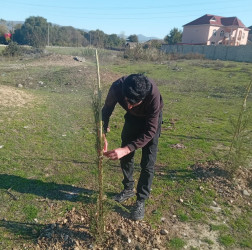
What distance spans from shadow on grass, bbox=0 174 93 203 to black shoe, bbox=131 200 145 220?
68 centimetres

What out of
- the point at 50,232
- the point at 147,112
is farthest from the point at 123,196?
the point at 147,112

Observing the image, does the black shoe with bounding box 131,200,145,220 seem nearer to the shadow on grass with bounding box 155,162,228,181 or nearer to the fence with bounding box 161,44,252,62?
the shadow on grass with bounding box 155,162,228,181

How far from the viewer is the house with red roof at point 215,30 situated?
4622cm

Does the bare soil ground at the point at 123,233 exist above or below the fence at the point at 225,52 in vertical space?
below

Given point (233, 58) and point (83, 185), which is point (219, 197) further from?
point (233, 58)

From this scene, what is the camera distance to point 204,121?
759cm

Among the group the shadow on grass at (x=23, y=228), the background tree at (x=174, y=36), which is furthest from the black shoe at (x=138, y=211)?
the background tree at (x=174, y=36)

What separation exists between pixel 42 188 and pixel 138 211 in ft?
4.82

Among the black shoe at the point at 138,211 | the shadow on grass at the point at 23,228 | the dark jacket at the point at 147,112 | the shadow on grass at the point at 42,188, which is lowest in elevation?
the shadow on grass at the point at 23,228

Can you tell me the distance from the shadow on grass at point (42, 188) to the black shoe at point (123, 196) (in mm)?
396

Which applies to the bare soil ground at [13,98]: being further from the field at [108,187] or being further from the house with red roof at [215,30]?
the house with red roof at [215,30]

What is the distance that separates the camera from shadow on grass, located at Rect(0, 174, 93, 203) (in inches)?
138

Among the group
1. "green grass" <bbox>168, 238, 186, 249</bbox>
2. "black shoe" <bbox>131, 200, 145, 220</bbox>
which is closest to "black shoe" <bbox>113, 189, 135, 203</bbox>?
"black shoe" <bbox>131, 200, 145, 220</bbox>

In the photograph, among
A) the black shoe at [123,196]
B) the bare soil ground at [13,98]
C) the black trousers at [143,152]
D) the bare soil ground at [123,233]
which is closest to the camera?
the bare soil ground at [123,233]
